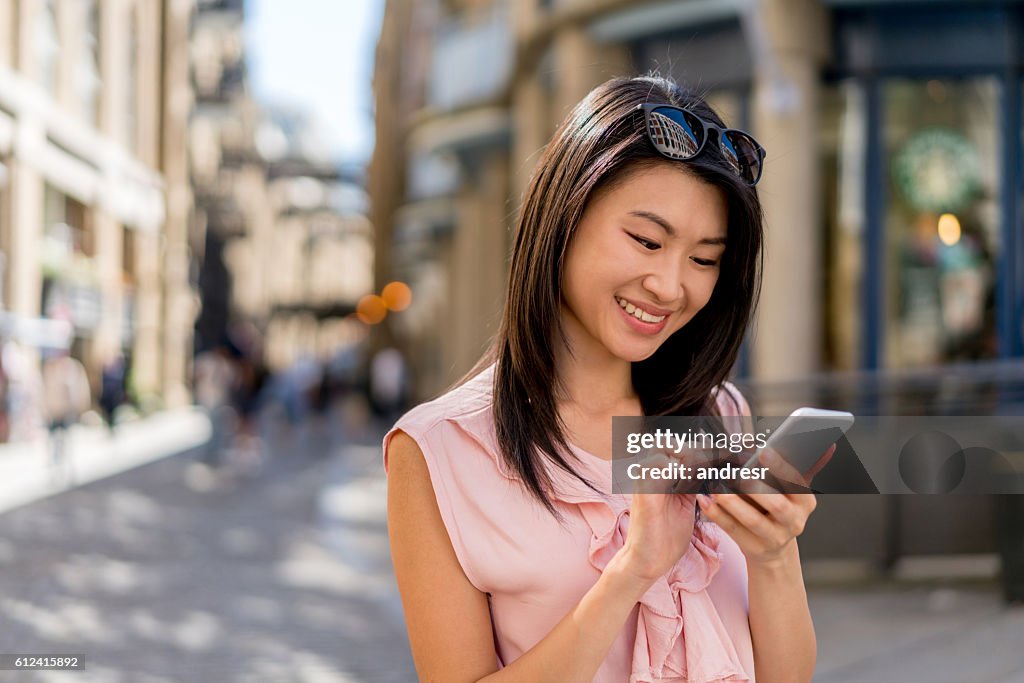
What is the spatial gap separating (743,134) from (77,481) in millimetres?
12339

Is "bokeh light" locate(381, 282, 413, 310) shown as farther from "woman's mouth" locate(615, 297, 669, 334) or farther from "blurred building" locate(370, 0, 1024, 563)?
"woman's mouth" locate(615, 297, 669, 334)

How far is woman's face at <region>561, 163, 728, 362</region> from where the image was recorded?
1519 mm

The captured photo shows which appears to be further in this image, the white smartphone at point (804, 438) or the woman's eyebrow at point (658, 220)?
the woman's eyebrow at point (658, 220)

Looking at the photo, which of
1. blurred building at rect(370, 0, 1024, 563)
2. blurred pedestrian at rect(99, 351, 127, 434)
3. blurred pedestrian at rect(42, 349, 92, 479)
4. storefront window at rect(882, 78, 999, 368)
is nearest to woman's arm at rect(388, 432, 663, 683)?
blurred building at rect(370, 0, 1024, 563)

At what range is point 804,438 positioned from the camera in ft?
4.11

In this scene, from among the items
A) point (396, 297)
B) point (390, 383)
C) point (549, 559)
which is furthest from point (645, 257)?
point (396, 297)

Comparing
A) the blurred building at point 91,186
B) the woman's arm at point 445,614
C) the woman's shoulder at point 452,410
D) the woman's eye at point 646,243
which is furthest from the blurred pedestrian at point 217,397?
the woman's eye at point 646,243

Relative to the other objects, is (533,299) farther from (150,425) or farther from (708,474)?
(150,425)

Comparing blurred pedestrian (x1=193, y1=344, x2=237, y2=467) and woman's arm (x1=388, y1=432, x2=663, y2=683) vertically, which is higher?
blurred pedestrian (x1=193, y1=344, x2=237, y2=467)

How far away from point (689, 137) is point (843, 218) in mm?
9461

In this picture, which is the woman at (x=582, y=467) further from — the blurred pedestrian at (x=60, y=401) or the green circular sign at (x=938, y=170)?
the blurred pedestrian at (x=60, y=401)

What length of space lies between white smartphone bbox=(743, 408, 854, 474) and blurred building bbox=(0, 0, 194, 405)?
6.14 m

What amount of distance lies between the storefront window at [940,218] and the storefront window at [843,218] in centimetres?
25

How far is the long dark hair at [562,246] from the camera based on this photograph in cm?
152
